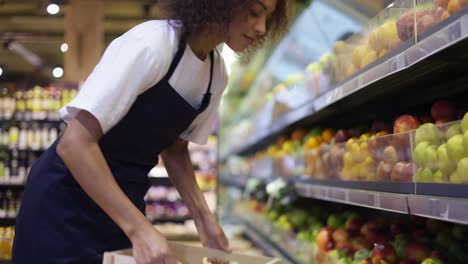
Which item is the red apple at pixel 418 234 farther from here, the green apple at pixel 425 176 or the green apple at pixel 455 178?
the green apple at pixel 455 178

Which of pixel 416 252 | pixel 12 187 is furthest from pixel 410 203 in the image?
pixel 12 187

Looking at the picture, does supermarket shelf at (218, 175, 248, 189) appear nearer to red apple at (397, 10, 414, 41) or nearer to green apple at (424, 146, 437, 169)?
red apple at (397, 10, 414, 41)

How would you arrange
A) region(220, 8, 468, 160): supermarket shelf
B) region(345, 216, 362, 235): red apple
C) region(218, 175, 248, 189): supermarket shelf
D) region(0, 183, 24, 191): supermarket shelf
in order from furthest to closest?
1. region(0, 183, 24, 191): supermarket shelf
2. region(218, 175, 248, 189): supermarket shelf
3. region(345, 216, 362, 235): red apple
4. region(220, 8, 468, 160): supermarket shelf

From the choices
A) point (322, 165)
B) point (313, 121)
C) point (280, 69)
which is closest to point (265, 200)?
point (280, 69)

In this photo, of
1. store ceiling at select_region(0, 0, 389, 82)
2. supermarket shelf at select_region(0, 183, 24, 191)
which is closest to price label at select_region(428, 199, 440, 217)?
supermarket shelf at select_region(0, 183, 24, 191)

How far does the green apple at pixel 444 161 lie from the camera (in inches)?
58.4

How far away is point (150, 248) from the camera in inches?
52.2

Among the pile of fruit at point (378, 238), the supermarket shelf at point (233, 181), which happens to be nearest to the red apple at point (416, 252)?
the pile of fruit at point (378, 238)

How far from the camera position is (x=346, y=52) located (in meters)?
2.49

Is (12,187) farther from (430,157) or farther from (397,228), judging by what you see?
(430,157)

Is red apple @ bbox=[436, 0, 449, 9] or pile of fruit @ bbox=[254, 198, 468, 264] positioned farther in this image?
pile of fruit @ bbox=[254, 198, 468, 264]

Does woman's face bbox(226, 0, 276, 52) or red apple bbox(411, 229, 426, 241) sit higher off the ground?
woman's face bbox(226, 0, 276, 52)

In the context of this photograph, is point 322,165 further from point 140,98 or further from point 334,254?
point 140,98

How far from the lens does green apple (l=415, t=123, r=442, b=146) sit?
161 cm
